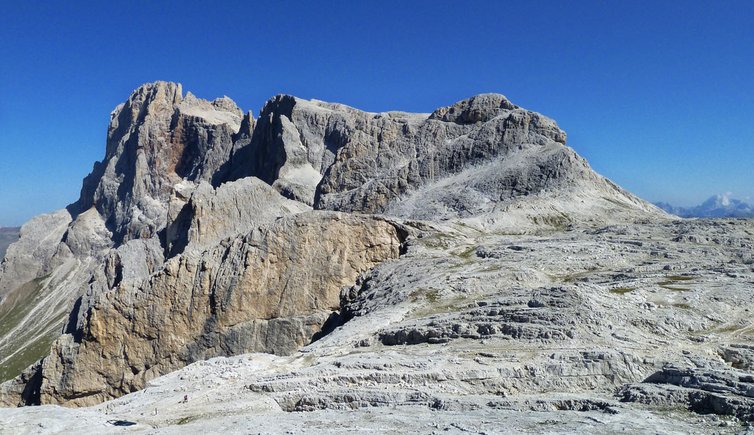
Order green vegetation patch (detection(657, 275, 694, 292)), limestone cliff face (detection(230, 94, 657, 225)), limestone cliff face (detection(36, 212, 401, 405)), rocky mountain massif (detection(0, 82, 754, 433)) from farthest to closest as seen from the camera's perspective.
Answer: limestone cliff face (detection(230, 94, 657, 225)), limestone cliff face (detection(36, 212, 401, 405)), green vegetation patch (detection(657, 275, 694, 292)), rocky mountain massif (detection(0, 82, 754, 433))

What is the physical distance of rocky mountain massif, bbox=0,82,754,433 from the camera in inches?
1083

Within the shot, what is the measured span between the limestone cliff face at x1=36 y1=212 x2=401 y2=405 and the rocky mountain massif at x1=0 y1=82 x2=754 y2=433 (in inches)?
8.0

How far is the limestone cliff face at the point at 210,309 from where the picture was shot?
70125 mm

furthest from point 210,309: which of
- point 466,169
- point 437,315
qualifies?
point 466,169

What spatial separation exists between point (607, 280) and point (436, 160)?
74500 mm

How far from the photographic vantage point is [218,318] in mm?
70875

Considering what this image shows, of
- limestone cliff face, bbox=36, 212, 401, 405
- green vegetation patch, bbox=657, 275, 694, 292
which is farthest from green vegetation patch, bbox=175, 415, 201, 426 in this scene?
limestone cliff face, bbox=36, 212, 401, 405

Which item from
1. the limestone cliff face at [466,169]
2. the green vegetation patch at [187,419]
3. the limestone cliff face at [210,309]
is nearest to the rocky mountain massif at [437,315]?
the limestone cliff face at [210,309]

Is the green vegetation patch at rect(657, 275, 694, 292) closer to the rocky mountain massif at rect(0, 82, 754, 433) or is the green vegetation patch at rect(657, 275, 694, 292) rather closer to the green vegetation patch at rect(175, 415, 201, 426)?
the rocky mountain massif at rect(0, 82, 754, 433)

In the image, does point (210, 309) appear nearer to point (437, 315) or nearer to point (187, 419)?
point (437, 315)

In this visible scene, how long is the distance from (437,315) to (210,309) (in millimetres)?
37249

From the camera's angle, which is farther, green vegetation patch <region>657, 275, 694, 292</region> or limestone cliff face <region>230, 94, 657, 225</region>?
limestone cliff face <region>230, 94, 657, 225</region>

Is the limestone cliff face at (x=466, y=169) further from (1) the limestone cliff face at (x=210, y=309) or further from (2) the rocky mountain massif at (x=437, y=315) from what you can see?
(1) the limestone cliff face at (x=210, y=309)

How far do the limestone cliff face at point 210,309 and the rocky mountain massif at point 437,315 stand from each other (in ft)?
0.67
